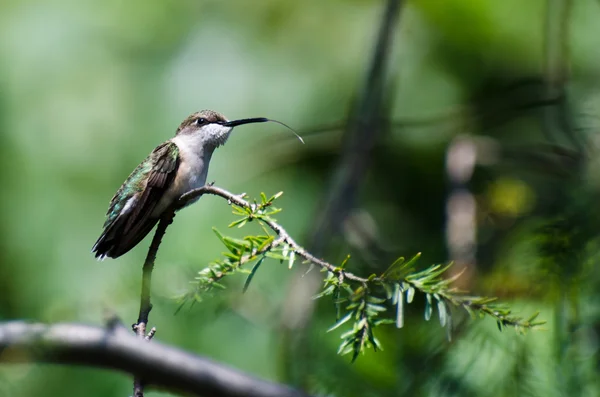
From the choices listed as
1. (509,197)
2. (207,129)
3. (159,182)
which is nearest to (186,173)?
(159,182)

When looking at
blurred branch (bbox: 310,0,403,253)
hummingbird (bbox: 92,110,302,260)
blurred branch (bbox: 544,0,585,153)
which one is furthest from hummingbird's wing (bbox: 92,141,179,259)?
blurred branch (bbox: 544,0,585,153)

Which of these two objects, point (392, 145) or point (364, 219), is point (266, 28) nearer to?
point (392, 145)

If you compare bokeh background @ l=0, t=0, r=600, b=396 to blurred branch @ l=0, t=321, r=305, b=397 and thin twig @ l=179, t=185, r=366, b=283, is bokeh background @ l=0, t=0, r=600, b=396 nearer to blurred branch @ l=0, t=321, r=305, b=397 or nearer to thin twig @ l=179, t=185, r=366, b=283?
blurred branch @ l=0, t=321, r=305, b=397

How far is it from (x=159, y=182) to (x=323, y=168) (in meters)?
2.06

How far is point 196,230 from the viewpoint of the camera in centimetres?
259

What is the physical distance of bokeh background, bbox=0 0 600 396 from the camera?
74.5 inches

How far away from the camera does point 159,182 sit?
142 cm

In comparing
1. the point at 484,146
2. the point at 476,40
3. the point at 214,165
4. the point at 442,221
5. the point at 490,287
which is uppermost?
the point at 476,40

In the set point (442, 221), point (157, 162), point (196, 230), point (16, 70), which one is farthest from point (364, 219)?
point (157, 162)

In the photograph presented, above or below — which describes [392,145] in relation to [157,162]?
above

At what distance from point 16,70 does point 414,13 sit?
1.93 m

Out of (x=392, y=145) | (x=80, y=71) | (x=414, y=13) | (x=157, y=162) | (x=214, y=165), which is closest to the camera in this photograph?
(x=157, y=162)

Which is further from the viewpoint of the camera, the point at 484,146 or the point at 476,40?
the point at 476,40

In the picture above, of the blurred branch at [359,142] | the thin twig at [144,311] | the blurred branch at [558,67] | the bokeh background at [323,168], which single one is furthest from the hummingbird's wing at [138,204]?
the blurred branch at [558,67]
